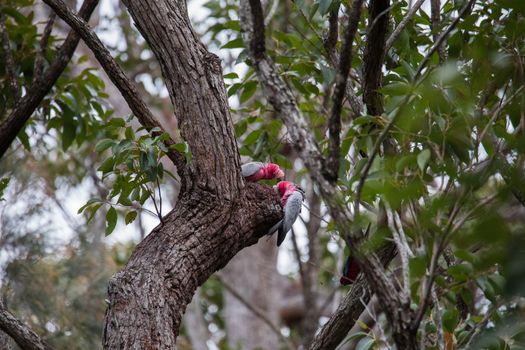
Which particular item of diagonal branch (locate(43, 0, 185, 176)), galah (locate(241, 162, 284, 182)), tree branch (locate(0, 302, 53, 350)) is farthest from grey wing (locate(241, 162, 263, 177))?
tree branch (locate(0, 302, 53, 350))

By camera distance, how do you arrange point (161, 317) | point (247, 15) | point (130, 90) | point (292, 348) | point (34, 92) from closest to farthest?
point (247, 15)
point (161, 317)
point (130, 90)
point (34, 92)
point (292, 348)

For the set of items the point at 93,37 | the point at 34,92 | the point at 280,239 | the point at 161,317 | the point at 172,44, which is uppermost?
the point at 34,92

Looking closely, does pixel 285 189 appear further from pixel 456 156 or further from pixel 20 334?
pixel 20 334

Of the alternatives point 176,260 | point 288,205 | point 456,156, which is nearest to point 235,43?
point 288,205

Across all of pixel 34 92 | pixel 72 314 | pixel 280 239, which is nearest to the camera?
pixel 280 239

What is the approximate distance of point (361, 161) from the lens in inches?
111

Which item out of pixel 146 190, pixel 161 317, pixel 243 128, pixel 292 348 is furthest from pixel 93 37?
pixel 292 348

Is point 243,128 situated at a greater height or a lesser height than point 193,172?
greater

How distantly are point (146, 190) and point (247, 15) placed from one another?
1164mm

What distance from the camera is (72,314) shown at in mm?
5688

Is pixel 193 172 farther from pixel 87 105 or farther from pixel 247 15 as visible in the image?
pixel 87 105

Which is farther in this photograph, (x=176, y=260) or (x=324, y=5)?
(x=324, y=5)

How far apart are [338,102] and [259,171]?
1606 millimetres

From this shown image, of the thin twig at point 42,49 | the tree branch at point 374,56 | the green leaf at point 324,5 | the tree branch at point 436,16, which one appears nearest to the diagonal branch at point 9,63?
the thin twig at point 42,49
